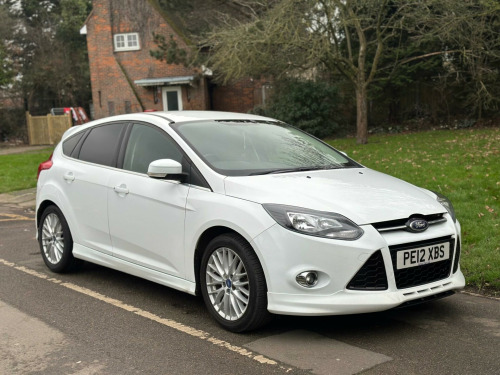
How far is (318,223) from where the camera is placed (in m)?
A: 4.35

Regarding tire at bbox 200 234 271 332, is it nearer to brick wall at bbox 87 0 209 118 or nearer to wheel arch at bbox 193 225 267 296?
wheel arch at bbox 193 225 267 296

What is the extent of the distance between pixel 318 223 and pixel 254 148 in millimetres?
1418

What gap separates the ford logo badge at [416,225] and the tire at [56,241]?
3.55m

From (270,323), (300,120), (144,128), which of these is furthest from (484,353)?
(300,120)

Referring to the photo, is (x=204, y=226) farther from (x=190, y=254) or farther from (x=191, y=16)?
(x=191, y=16)

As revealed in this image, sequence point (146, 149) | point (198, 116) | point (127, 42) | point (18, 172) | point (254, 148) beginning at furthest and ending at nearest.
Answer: point (127, 42) < point (18, 172) < point (198, 116) < point (146, 149) < point (254, 148)

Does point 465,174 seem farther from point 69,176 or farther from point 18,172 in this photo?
point 18,172

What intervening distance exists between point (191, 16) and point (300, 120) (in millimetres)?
10899

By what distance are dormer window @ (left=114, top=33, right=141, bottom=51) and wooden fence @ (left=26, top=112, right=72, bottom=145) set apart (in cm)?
441

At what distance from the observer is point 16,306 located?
5535 millimetres

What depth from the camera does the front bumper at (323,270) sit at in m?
4.27

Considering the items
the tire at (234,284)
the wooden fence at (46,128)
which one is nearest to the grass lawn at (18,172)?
the wooden fence at (46,128)

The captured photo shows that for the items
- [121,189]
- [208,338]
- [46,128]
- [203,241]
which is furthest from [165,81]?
[208,338]

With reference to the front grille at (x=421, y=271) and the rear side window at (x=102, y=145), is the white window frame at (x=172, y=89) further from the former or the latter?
the front grille at (x=421, y=271)
